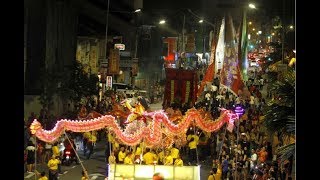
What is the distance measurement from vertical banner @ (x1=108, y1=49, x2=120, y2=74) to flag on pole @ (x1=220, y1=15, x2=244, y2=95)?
22.4 ft

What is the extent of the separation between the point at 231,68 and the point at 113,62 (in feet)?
27.6

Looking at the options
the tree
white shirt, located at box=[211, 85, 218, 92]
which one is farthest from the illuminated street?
white shirt, located at box=[211, 85, 218, 92]

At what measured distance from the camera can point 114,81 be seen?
2667 cm

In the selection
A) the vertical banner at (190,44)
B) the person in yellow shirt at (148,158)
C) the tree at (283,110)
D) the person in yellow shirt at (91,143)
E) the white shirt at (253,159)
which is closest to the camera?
the tree at (283,110)

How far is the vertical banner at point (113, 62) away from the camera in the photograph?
931 inches

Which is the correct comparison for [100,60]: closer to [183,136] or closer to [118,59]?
[118,59]

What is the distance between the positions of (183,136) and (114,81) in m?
12.1

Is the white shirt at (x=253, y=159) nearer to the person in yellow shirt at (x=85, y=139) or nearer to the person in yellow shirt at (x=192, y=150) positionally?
the person in yellow shirt at (x=192, y=150)

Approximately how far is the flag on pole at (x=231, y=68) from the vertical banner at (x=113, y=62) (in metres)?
6.83

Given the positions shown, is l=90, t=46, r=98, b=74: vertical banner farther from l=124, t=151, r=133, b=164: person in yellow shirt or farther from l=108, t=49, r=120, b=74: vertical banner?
l=124, t=151, r=133, b=164: person in yellow shirt

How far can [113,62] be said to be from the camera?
23656 millimetres

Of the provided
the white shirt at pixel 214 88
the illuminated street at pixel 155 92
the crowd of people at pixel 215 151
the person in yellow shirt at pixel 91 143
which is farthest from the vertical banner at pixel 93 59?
the person in yellow shirt at pixel 91 143

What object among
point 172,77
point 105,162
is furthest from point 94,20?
point 105,162

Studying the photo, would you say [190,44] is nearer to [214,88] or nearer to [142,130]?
[214,88]
